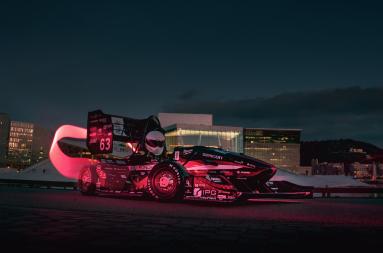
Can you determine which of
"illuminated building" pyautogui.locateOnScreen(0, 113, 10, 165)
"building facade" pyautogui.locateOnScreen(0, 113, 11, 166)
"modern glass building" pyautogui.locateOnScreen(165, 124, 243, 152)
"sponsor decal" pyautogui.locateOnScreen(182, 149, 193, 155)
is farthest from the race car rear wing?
"illuminated building" pyautogui.locateOnScreen(0, 113, 10, 165)

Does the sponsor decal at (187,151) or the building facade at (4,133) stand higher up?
the building facade at (4,133)

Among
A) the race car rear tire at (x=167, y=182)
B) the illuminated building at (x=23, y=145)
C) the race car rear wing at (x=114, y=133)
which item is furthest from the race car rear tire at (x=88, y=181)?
the illuminated building at (x=23, y=145)

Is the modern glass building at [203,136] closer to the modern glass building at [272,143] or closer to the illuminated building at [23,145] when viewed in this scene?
the modern glass building at [272,143]

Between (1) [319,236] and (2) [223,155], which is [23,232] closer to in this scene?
(1) [319,236]

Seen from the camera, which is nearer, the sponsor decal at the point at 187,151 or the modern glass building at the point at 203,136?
the sponsor decal at the point at 187,151

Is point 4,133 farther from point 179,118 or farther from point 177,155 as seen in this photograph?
point 177,155

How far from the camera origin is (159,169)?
14531mm

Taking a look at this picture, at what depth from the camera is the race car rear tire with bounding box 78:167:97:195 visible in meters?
17.8

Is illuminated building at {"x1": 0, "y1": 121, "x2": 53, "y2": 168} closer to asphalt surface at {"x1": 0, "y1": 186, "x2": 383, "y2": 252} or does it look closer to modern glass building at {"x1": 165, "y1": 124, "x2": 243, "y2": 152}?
modern glass building at {"x1": 165, "y1": 124, "x2": 243, "y2": 152}

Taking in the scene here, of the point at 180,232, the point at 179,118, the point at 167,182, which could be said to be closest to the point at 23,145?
the point at 179,118

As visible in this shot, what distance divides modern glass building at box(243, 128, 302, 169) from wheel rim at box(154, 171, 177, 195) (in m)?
131

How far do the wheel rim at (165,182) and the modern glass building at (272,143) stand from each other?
131 meters

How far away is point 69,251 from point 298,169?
5913 inches

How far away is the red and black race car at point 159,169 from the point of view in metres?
13.7
